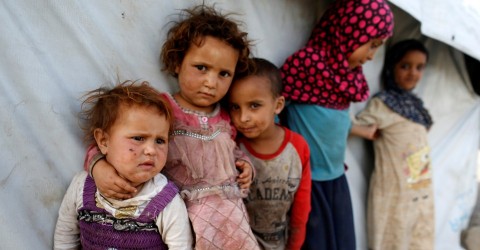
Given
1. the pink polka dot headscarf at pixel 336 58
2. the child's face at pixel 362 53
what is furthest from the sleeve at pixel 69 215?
the child's face at pixel 362 53

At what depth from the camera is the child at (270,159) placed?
1513mm

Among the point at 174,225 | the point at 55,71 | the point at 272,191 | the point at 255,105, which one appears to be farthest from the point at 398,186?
the point at 55,71

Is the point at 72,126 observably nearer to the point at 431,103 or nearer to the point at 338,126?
the point at 338,126

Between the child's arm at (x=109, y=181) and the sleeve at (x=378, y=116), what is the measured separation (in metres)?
1.39

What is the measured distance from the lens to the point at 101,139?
1.21 metres

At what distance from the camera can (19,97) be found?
3.84 feet

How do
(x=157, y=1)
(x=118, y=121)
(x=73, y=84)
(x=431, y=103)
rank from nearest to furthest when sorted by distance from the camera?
1. (x=118, y=121)
2. (x=73, y=84)
3. (x=157, y=1)
4. (x=431, y=103)

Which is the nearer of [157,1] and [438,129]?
[157,1]

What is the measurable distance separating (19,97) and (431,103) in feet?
7.83

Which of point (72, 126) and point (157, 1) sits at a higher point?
point (157, 1)

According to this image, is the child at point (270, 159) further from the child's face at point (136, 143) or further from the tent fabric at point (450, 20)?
the tent fabric at point (450, 20)

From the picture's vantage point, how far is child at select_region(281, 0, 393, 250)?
5.83 ft

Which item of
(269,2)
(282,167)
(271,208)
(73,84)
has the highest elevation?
(269,2)

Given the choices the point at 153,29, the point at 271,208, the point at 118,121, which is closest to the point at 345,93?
the point at 271,208
